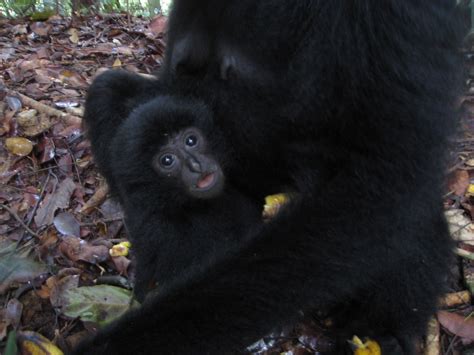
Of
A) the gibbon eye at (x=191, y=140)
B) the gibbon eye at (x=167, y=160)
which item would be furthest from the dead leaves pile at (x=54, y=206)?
the gibbon eye at (x=191, y=140)

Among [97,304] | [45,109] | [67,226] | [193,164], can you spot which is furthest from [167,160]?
[45,109]

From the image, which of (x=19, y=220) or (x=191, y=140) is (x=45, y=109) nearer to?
(x=19, y=220)

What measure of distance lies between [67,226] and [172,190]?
2.71 ft

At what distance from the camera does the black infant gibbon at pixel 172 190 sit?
301cm

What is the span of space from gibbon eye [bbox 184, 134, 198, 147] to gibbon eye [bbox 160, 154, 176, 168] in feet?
0.41

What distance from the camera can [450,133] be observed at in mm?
2117

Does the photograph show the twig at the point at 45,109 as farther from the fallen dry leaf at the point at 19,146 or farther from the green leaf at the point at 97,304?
the green leaf at the point at 97,304

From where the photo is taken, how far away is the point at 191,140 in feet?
10.8

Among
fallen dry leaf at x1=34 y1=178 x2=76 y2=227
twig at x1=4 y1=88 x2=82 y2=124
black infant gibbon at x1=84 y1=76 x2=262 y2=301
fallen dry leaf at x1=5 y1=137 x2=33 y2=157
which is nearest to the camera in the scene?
black infant gibbon at x1=84 y1=76 x2=262 y2=301

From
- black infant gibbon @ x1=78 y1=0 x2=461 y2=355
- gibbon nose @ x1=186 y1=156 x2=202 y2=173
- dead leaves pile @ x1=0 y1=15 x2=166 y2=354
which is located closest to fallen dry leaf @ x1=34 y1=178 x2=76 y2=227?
dead leaves pile @ x1=0 y1=15 x2=166 y2=354

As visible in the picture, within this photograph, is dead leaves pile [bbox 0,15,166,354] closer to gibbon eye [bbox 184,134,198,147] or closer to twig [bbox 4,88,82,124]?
twig [bbox 4,88,82,124]

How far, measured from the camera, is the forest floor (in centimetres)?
277

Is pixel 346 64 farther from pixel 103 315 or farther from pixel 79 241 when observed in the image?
pixel 79 241

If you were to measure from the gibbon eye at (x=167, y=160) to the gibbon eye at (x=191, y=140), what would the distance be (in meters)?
0.12
